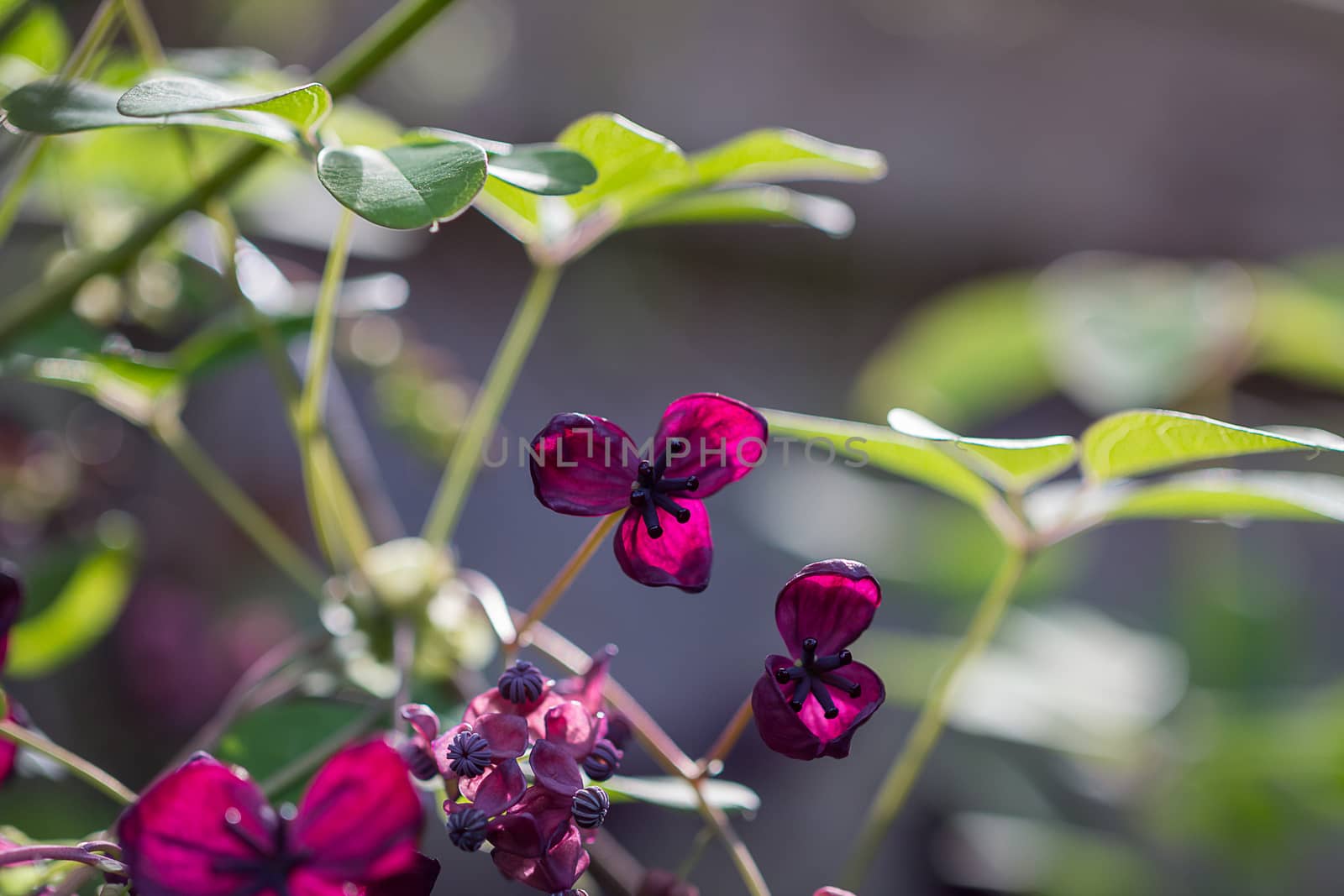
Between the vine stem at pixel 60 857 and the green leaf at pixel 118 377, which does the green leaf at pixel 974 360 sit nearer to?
the green leaf at pixel 118 377

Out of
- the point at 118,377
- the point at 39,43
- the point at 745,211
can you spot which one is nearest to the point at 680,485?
the point at 745,211

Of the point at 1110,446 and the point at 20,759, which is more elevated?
the point at 1110,446

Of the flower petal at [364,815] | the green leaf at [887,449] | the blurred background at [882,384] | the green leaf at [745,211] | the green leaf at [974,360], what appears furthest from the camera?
the green leaf at [974,360]

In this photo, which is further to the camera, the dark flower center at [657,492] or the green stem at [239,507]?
the green stem at [239,507]

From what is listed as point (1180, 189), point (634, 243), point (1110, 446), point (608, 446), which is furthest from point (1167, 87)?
point (608, 446)

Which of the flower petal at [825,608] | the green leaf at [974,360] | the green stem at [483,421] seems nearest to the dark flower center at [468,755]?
the flower petal at [825,608]

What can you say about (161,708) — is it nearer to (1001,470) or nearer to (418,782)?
(418,782)

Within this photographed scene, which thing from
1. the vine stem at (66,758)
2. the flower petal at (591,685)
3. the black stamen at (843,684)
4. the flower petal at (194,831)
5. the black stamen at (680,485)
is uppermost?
the black stamen at (680,485)

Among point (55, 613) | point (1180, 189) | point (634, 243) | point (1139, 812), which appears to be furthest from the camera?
point (1180, 189)

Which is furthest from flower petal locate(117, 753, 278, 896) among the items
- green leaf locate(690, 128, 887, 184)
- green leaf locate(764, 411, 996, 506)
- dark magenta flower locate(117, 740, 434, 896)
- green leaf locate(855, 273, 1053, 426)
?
green leaf locate(855, 273, 1053, 426)
